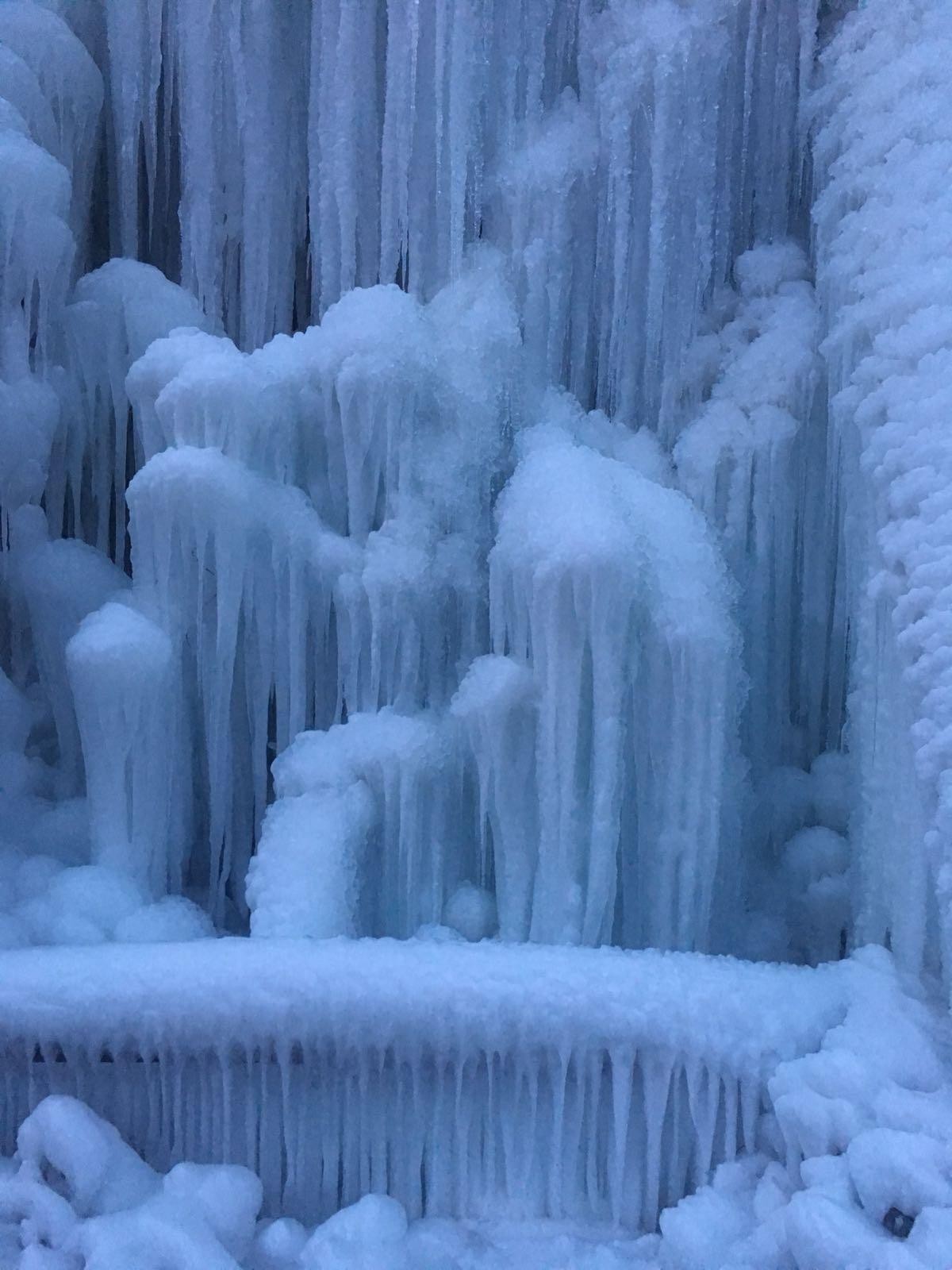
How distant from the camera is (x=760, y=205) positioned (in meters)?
4.62

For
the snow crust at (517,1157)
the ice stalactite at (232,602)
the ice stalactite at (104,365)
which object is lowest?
the snow crust at (517,1157)

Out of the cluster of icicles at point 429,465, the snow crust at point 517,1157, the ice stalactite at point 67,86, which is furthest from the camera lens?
the ice stalactite at point 67,86

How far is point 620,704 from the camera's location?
12.2 feet

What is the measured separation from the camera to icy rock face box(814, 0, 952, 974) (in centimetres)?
312

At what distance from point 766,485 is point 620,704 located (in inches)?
41.7

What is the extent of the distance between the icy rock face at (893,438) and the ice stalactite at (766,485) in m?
0.17

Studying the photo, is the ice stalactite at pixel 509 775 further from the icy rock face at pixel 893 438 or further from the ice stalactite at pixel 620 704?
the icy rock face at pixel 893 438

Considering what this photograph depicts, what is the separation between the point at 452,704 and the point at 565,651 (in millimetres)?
493

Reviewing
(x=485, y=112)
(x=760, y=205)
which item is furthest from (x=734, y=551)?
(x=485, y=112)

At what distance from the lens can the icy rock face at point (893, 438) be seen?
10.2 feet

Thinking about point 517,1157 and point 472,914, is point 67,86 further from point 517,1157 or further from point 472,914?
point 517,1157

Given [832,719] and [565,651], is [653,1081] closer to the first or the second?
[565,651]

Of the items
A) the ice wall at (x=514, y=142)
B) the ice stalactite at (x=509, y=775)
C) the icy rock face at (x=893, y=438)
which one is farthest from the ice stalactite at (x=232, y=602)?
the icy rock face at (x=893, y=438)

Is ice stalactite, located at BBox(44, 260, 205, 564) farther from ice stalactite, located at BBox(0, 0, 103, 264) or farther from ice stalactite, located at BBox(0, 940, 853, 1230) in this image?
ice stalactite, located at BBox(0, 940, 853, 1230)
